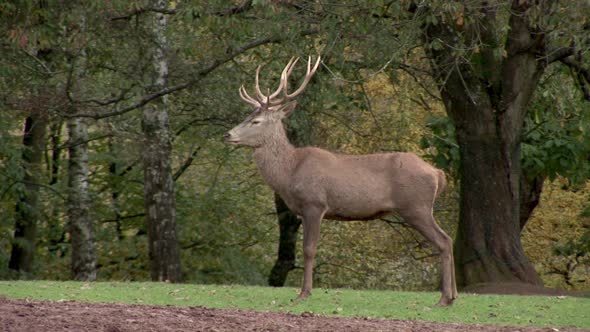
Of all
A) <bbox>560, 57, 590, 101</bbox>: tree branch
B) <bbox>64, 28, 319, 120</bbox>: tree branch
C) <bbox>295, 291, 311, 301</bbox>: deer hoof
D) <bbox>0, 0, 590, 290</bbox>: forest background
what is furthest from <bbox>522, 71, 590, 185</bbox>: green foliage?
<bbox>295, 291, 311, 301</bbox>: deer hoof

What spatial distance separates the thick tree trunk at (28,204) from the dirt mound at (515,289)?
438 inches

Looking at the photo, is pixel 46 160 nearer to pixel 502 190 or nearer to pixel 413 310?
pixel 502 190

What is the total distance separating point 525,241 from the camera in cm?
3116

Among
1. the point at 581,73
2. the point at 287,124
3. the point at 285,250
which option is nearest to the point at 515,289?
the point at 581,73

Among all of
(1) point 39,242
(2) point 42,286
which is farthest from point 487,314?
(1) point 39,242

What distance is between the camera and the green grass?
13016mm

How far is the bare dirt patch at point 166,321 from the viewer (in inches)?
394

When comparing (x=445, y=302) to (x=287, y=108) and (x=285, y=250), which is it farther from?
(x=285, y=250)

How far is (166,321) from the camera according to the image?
34.3 feet

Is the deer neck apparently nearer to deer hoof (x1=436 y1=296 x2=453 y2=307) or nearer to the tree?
deer hoof (x1=436 y1=296 x2=453 y2=307)

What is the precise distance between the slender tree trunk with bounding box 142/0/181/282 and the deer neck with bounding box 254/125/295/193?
7.29 metres

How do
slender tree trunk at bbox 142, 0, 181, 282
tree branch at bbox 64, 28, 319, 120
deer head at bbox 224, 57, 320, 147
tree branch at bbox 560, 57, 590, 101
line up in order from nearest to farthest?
deer head at bbox 224, 57, 320, 147 → tree branch at bbox 560, 57, 590, 101 → tree branch at bbox 64, 28, 319, 120 → slender tree trunk at bbox 142, 0, 181, 282

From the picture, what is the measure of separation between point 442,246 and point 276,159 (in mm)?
2348

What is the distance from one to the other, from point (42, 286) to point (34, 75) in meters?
7.03
